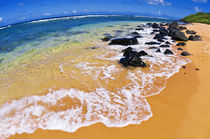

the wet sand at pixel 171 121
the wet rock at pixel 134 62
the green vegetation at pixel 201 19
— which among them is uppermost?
the green vegetation at pixel 201 19

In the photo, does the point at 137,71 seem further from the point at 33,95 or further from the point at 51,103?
the point at 33,95

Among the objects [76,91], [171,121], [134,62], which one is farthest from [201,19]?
[76,91]

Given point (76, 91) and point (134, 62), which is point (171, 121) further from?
point (134, 62)

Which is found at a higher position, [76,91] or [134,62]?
[134,62]

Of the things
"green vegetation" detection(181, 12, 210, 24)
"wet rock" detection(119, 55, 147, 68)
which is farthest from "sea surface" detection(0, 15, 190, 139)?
"green vegetation" detection(181, 12, 210, 24)

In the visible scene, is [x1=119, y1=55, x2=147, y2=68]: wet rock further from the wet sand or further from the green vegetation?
the green vegetation

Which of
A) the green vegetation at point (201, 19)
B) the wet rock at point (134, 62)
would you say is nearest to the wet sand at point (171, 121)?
the wet rock at point (134, 62)

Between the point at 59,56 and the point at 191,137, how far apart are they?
466 inches

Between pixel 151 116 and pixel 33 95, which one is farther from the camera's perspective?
pixel 33 95

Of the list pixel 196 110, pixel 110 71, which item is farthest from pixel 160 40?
pixel 196 110

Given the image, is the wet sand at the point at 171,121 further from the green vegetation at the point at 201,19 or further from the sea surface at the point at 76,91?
the green vegetation at the point at 201,19

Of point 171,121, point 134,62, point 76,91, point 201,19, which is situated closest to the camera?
point 171,121

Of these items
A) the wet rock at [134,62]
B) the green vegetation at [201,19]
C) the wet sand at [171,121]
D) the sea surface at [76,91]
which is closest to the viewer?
the wet sand at [171,121]

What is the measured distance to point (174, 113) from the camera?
5.23 m
